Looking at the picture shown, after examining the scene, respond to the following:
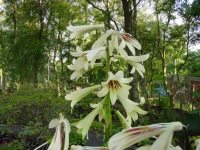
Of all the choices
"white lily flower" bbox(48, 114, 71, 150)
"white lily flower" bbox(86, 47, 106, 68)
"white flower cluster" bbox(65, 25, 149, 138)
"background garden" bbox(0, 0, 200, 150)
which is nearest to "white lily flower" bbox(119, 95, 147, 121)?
"white flower cluster" bbox(65, 25, 149, 138)

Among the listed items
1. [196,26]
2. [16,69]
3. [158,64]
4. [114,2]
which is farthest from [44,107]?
[158,64]

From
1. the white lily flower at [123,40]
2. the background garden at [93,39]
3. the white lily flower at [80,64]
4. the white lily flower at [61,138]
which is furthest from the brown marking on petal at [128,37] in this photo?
the background garden at [93,39]

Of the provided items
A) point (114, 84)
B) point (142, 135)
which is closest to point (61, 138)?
point (142, 135)

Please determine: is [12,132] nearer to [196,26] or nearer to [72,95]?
[72,95]

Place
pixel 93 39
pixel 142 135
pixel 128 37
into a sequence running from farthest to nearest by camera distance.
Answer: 1. pixel 93 39
2. pixel 128 37
3. pixel 142 135

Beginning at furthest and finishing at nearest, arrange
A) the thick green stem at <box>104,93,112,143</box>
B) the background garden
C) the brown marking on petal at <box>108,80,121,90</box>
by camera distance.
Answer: the background garden < the brown marking on petal at <box>108,80,121,90</box> < the thick green stem at <box>104,93,112,143</box>

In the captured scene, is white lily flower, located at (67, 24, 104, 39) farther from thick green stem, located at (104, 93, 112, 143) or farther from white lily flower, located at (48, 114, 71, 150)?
white lily flower, located at (48, 114, 71, 150)

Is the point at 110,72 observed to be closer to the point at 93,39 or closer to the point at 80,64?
the point at 80,64

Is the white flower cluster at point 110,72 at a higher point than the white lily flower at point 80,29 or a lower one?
lower

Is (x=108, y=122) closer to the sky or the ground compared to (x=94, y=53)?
closer to the ground

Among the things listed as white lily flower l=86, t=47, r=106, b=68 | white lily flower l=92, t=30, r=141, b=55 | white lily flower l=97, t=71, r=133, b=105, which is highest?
white lily flower l=92, t=30, r=141, b=55

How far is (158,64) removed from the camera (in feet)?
73.8

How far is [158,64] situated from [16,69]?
23.7 feet

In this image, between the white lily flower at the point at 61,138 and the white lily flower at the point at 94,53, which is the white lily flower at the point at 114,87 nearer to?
the white lily flower at the point at 94,53
